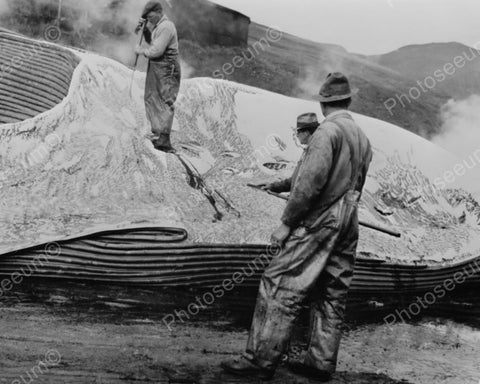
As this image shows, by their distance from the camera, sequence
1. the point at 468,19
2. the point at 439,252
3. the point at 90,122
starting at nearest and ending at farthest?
A: the point at 90,122 < the point at 439,252 < the point at 468,19

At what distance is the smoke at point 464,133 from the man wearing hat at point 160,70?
14.3 feet

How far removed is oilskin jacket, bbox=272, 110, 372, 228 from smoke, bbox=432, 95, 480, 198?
606cm

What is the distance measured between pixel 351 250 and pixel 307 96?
609 cm

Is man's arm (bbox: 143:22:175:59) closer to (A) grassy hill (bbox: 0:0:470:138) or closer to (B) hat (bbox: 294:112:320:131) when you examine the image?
(A) grassy hill (bbox: 0:0:470:138)

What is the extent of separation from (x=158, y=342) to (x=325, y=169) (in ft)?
5.69

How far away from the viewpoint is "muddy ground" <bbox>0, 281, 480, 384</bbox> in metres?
4.66

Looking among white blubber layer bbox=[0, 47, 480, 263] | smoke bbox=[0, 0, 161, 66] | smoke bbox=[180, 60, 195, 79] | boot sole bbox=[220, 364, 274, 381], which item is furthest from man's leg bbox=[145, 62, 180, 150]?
boot sole bbox=[220, 364, 274, 381]

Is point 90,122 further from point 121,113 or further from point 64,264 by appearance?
point 64,264

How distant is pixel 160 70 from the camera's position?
327 inches

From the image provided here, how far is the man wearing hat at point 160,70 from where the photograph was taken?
26.7 feet

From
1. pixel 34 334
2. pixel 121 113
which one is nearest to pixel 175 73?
pixel 121 113

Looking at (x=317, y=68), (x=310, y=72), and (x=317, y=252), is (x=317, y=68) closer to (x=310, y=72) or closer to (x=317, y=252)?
(x=310, y=72)

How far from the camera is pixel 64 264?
277 inches

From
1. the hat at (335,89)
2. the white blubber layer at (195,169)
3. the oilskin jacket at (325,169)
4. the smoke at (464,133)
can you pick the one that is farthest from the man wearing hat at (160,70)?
the smoke at (464,133)
